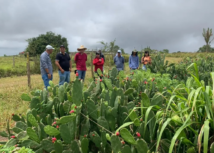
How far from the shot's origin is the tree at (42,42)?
97.1 ft

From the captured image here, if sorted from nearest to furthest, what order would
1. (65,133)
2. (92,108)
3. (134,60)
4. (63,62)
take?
(65,133) < (92,108) < (63,62) < (134,60)

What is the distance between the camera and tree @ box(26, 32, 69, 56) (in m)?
29.6

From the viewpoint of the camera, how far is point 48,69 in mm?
5828

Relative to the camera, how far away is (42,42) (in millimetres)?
31781

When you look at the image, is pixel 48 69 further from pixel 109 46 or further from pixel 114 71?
pixel 109 46

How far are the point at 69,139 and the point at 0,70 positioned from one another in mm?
16543

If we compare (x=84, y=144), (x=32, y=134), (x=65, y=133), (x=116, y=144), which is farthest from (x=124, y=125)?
(x=32, y=134)

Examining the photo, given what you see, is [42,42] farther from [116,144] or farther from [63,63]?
[116,144]

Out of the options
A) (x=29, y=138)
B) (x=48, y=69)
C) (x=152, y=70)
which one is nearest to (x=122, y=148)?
(x=29, y=138)

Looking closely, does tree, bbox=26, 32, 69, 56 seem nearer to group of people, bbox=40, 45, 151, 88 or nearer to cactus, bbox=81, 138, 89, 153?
group of people, bbox=40, 45, 151, 88

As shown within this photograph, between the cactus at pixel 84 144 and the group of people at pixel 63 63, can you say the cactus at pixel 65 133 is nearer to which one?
the cactus at pixel 84 144

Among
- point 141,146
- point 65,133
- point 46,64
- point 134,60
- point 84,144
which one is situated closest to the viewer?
point 141,146

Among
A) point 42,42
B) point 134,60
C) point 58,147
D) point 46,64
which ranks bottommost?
point 58,147

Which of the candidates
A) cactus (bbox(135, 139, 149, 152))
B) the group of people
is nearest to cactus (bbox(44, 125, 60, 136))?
cactus (bbox(135, 139, 149, 152))
